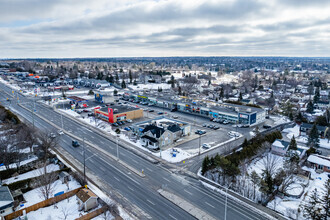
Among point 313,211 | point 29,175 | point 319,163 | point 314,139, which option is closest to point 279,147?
point 319,163

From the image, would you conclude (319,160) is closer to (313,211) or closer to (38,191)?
(313,211)

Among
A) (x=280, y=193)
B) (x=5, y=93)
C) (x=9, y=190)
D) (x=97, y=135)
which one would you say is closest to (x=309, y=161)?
(x=280, y=193)

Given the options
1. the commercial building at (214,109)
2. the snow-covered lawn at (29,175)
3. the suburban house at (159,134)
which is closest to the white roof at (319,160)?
the commercial building at (214,109)

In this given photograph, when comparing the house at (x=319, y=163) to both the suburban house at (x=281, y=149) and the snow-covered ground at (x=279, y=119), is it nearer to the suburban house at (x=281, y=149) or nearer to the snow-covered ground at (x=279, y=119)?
the suburban house at (x=281, y=149)

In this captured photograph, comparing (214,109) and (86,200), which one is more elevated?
(214,109)

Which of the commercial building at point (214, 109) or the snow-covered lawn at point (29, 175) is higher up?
the commercial building at point (214, 109)

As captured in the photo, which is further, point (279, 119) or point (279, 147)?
point (279, 119)

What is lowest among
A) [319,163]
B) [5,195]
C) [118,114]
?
[319,163]
